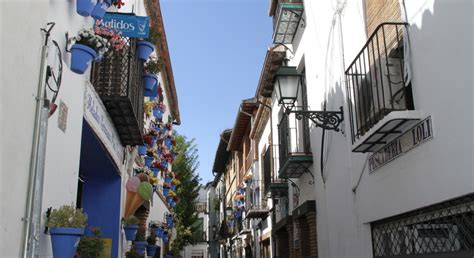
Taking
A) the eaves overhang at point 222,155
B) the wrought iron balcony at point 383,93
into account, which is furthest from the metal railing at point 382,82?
the eaves overhang at point 222,155

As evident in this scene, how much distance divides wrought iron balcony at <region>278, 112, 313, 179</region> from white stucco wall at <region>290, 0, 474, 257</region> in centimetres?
65

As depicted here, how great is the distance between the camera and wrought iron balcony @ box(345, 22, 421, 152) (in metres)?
5.42

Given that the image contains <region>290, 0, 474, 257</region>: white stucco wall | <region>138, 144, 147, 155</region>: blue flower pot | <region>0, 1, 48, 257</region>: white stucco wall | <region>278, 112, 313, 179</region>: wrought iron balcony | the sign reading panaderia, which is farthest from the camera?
<region>138, 144, 147, 155</region>: blue flower pot

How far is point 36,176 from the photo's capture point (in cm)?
413

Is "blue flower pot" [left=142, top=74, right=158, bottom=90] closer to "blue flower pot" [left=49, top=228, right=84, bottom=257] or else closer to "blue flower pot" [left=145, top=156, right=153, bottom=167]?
"blue flower pot" [left=145, top=156, right=153, bottom=167]

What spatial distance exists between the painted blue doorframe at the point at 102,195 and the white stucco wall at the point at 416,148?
12.1ft

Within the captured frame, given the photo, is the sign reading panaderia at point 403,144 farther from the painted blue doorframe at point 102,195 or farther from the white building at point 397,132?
the painted blue doorframe at point 102,195

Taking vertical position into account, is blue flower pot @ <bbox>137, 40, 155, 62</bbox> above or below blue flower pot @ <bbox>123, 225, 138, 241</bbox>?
above

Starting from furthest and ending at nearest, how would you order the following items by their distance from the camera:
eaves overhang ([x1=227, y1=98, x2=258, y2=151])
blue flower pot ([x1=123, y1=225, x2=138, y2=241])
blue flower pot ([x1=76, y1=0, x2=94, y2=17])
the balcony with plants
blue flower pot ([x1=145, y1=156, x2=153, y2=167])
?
eaves overhang ([x1=227, y1=98, x2=258, y2=151])
blue flower pot ([x1=145, y1=156, x2=153, y2=167])
blue flower pot ([x1=123, y1=225, x2=138, y2=241])
the balcony with plants
blue flower pot ([x1=76, y1=0, x2=94, y2=17])

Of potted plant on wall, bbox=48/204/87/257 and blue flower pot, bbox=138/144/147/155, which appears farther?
blue flower pot, bbox=138/144/147/155

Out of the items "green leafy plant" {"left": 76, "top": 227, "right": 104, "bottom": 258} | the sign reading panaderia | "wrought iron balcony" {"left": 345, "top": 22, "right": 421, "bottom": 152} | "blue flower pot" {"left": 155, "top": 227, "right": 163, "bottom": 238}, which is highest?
"wrought iron balcony" {"left": 345, "top": 22, "right": 421, "bottom": 152}

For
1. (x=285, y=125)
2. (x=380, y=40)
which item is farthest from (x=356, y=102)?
(x=285, y=125)

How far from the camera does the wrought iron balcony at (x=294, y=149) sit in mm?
10000

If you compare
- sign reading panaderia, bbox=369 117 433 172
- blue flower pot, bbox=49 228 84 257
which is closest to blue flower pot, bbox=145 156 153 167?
sign reading panaderia, bbox=369 117 433 172
